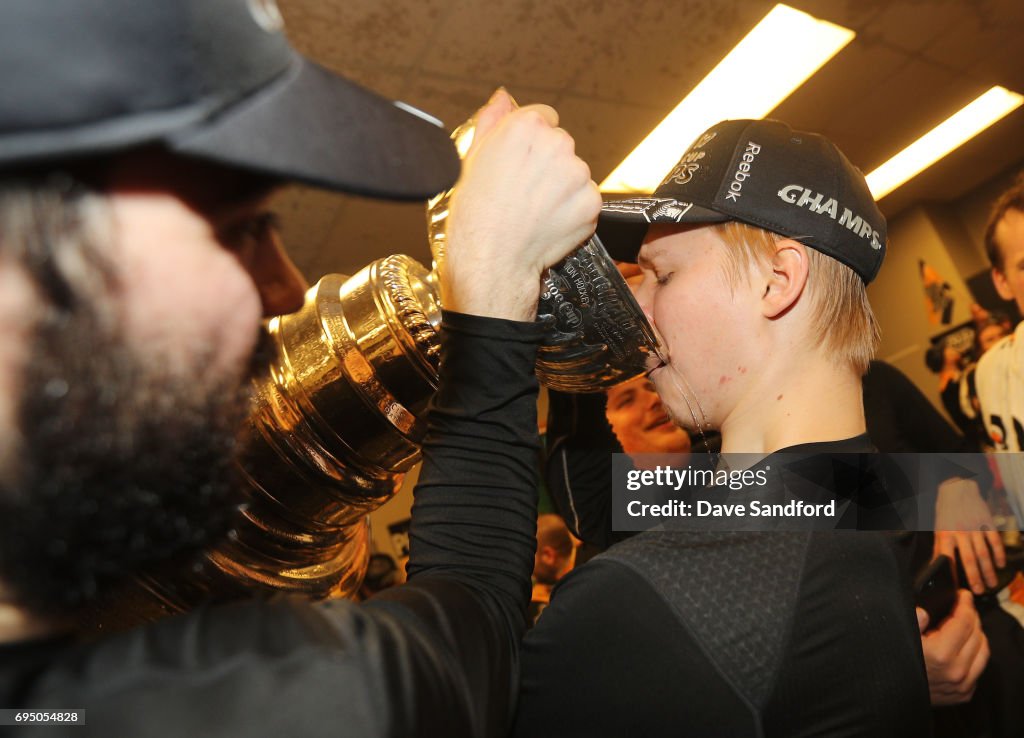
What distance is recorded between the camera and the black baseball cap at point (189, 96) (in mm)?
415

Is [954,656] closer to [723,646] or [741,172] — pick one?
[723,646]

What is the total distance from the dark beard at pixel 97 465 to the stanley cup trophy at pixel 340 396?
17.4 inches

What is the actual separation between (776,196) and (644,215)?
185mm

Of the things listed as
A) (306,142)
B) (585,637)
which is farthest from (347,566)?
(306,142)

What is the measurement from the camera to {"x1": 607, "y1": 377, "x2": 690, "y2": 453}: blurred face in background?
2318mm

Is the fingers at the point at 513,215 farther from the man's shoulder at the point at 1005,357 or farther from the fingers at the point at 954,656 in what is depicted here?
the man's shoulder at the point at 1005,357

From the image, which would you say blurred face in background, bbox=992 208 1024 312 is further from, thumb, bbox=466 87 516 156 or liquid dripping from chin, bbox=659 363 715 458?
thumb, bbox=466 87 516 156

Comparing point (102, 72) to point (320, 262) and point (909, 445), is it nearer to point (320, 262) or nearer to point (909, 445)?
point (909, 445)

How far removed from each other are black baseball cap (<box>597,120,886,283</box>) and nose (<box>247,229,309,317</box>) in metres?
0.57

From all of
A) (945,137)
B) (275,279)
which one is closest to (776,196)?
(275,279)

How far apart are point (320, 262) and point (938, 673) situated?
13.2ft

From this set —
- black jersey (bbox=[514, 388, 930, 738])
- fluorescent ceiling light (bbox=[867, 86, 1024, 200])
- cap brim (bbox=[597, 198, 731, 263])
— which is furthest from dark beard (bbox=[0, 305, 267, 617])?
fluorescent ceiling light (bbox=[867, 86, 1024, 200])

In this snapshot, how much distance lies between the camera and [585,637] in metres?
0.77

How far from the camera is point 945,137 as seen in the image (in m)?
4.45
